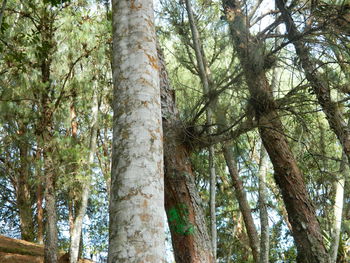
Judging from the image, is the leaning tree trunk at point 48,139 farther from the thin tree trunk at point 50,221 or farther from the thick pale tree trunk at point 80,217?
the thick pale tree trunk at point 80,217

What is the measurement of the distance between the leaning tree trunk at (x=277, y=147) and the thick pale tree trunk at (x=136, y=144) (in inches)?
73.5

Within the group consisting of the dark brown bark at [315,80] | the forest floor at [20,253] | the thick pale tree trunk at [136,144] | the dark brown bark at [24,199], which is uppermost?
the dark brown bark at [24,199]

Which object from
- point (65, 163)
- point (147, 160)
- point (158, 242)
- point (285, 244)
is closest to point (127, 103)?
point (147, 160)

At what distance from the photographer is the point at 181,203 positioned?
3193 mm

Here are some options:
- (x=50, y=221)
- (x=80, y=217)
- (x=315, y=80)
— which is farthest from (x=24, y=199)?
(x=315, y=80)

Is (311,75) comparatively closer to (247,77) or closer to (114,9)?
(247,77)

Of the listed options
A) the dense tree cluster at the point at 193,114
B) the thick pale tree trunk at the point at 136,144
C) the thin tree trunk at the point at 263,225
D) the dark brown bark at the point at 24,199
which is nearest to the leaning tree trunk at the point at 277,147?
the dense tree cluster at the point at 193,114

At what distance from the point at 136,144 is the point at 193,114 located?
1.95m

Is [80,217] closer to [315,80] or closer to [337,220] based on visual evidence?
[337,220]

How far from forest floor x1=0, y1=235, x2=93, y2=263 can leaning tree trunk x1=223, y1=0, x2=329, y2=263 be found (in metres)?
5.46

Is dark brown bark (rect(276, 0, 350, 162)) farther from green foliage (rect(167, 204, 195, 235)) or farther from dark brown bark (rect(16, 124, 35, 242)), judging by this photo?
dark brown bark (rect(16, 124, 35, 242))

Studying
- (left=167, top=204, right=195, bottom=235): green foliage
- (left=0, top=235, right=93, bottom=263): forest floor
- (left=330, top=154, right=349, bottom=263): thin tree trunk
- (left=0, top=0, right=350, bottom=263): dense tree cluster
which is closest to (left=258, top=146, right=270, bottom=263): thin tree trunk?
(left=0, top=0, right=350, bottom=263): dense tree cluster

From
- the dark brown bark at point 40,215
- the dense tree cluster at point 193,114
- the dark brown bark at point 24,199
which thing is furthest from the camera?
the dark brown bark at point 24,199

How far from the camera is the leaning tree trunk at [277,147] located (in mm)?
3816
